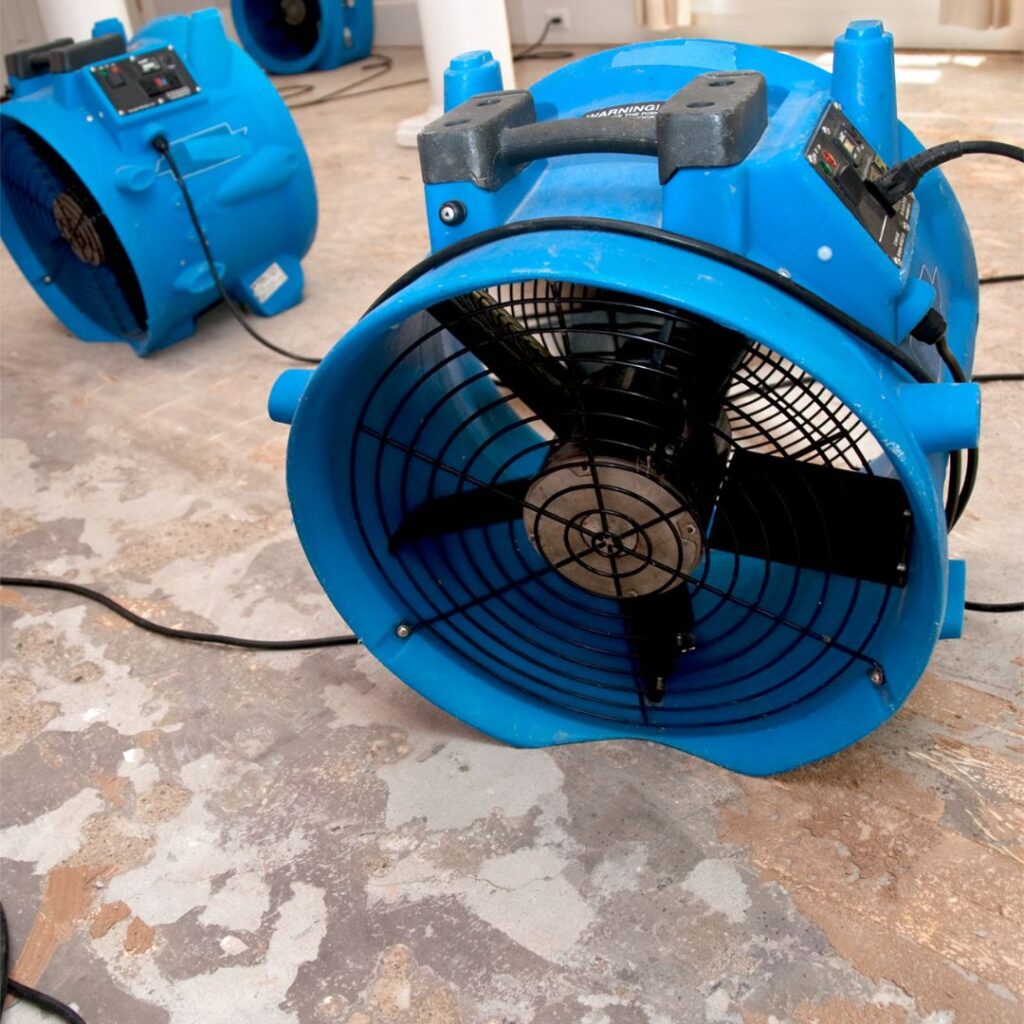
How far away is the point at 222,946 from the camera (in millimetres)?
1312

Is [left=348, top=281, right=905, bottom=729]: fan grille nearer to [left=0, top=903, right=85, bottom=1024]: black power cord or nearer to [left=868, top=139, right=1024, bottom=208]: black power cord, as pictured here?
[left=868, top=139, right=1024, bottom=208]: black power cord

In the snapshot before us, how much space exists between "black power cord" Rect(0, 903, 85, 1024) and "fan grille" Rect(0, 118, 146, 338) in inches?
71.3

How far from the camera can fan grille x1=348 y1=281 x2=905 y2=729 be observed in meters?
1.36

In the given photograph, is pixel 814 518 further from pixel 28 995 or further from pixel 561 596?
pixel 28 995

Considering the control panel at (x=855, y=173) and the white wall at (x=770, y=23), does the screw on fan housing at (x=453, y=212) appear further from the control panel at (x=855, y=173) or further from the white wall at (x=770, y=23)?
the white wall at (x=770, y=23)

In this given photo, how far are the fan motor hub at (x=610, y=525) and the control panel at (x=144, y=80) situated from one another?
172cm

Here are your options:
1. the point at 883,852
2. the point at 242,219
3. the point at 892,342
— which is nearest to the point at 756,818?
the point at 883,852

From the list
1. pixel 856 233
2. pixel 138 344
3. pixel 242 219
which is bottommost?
pixel 138 344

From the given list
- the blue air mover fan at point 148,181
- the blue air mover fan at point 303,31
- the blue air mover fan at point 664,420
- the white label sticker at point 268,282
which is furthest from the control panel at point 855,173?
the blue air mover fan at point 303,31

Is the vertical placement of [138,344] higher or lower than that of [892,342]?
lower

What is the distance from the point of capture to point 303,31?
593 centimetres

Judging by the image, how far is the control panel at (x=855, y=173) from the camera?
1.19 m

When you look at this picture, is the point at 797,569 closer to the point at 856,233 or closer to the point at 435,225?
the point at 856,233

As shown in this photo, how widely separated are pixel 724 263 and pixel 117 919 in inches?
39.1
